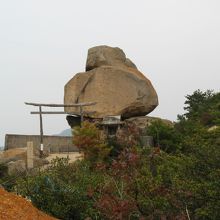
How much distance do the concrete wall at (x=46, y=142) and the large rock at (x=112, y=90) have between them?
312 cm

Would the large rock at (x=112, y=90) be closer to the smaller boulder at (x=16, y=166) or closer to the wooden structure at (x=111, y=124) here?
Answer: the wooden structure at (x=111, y=124)

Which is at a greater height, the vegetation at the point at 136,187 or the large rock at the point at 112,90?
the large rock at the point at 112,90

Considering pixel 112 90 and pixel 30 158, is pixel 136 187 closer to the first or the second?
pixel 30 158

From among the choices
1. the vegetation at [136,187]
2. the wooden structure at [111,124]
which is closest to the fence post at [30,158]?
the wooden structure at [111,124]

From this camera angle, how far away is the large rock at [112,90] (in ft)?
105

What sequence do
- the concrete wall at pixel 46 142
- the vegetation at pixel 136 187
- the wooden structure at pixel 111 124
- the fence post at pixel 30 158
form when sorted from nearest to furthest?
the vegetation at pixel 136 187 → the fence post at pixel 30 158 → the concrete wall at pixel 46 142 → the wooden structure at pixel 111 124

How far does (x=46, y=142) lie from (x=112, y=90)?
5959 millimetres

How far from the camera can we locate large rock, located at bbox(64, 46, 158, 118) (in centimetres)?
3203

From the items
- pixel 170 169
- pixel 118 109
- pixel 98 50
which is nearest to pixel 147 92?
pixel 118 109

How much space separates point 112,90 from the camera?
1271 inches

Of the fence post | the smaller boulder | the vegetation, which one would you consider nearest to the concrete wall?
the fence post

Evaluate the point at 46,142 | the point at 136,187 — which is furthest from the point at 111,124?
the point at 136,187

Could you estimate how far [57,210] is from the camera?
10664 mm

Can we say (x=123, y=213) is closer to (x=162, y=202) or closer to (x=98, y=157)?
(x=162, y=202)
